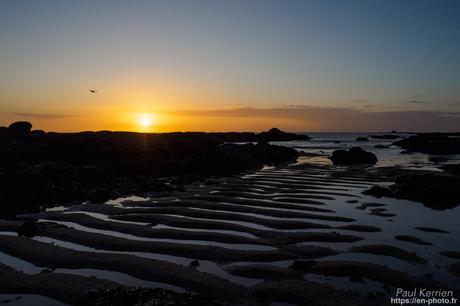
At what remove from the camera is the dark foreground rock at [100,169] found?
19969 millimetres

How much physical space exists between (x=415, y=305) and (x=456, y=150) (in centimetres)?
6273

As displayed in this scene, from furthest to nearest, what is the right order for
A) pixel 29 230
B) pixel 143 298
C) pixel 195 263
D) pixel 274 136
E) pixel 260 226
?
pixel 274 136 < pixel 260 226 < pixel 29 230 < pixel 195 263 < pixel 143 298

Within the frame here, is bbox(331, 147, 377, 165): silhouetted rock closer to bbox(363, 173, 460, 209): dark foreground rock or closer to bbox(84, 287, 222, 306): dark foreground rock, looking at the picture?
bbox(363, 173, 460, 209): dark foreground rock

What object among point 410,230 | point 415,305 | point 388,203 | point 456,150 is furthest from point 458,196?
point 456,150

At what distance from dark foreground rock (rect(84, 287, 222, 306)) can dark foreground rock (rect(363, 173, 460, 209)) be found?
45.2 feet

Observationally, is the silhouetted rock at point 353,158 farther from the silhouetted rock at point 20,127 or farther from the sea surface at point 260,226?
the silhouetted rock at point 20,127

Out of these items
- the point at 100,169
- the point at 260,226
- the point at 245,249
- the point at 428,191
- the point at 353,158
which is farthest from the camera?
the point at 353,158

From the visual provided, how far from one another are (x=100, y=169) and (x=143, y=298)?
72.0ft

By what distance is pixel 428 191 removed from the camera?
19.5 meters

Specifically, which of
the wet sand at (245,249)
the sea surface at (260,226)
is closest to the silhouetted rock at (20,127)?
the sea surface at (260,226)

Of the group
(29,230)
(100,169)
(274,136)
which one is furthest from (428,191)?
(274,136)

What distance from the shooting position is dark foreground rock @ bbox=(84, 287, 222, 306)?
708 cm

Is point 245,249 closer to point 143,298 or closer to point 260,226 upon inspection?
point 260,226

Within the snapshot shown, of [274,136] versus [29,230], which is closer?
[29,230]
